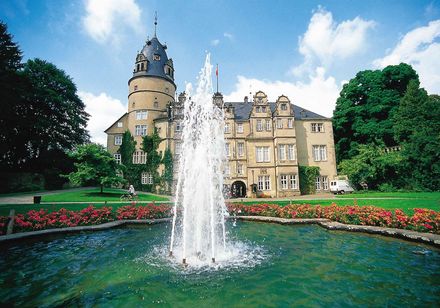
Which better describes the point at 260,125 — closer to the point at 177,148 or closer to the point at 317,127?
the point at 317,127

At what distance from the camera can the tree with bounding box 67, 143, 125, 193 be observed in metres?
27.4

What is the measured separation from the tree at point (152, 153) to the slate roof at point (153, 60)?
10681mm

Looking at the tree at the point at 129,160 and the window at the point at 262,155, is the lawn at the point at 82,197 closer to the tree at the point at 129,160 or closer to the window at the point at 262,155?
the tree at the point at 129,160

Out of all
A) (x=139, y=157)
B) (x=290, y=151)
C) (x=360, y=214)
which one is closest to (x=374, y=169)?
(x=290, y=151)

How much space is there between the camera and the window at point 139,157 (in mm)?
38375

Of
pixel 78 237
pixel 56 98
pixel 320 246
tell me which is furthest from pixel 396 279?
pixel 56 98

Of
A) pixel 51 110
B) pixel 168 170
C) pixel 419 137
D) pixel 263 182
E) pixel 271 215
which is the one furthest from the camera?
pixel 51 110

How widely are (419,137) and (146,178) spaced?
38794 millimetres

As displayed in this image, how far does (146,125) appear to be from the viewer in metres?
39.4

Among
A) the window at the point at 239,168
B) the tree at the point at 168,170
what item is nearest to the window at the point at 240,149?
the window at the point at 239,168

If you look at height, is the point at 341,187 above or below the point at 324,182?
below

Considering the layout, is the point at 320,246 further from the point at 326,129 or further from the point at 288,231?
the point at 326,129

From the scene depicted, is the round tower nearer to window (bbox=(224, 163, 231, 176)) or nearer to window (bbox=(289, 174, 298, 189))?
window (bbox=(224, 163, 231, 176))

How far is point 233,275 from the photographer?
675cm
